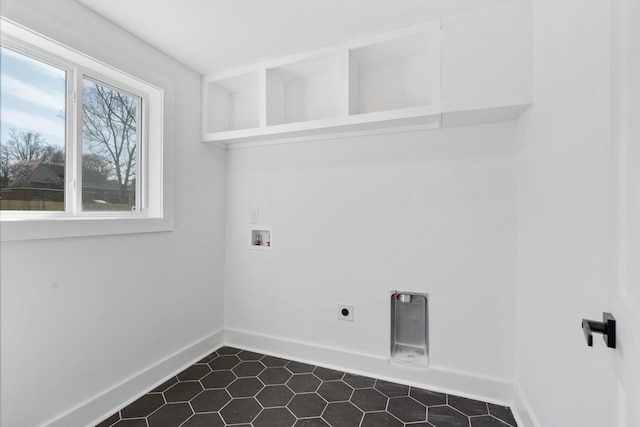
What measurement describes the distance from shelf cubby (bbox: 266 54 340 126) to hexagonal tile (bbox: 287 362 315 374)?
6.06 feet

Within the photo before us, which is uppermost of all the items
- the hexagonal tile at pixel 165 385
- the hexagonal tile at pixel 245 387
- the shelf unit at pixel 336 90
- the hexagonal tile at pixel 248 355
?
the shelf unit at pixel 336 90

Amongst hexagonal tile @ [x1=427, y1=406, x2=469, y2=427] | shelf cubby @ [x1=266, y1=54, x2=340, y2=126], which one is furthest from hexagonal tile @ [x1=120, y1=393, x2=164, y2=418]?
shelf cubby @ [x1=266, y1=54, x2=340, y2=126]

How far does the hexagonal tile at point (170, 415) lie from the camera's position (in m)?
1.62

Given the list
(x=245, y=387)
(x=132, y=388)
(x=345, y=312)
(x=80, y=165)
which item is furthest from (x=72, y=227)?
(x=345, y=312)

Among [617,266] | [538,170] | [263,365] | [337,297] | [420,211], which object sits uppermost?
[538,170]

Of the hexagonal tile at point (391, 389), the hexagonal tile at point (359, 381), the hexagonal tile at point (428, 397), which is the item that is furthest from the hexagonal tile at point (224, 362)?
the hexagonal tile at point (428, 397)

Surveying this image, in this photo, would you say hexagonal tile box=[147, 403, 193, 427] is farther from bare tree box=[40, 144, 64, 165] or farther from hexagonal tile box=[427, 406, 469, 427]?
bare tree box=[40, 144, 64, 165]

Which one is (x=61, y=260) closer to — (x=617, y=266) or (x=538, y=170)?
(x=617, y=266)

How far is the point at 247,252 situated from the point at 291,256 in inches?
17.2

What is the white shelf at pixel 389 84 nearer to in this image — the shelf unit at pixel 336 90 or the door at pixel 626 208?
the shelf unit at pixel 336 90

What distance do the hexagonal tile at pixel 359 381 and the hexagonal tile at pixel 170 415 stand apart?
1011 millimetres

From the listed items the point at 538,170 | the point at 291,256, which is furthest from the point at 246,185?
the point at 538,170

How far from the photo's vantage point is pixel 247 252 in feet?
8.34

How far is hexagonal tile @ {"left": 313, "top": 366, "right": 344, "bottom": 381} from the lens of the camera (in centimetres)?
207
